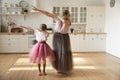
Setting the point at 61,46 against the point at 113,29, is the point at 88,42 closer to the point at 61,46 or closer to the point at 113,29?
the point at 113,29

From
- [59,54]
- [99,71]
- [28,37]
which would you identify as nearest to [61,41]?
[59,54]

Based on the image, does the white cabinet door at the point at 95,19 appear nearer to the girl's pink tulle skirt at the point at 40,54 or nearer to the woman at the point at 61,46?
the woman at the point at 61,46

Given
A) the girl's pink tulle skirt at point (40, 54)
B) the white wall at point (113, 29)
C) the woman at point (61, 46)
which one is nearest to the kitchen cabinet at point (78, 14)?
the white wall at point (113, 29)

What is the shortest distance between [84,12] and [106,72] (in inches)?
Result: 164

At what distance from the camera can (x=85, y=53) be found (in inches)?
342

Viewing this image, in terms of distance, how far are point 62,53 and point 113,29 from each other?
360cm

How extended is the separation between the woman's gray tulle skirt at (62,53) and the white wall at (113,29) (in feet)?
9.89

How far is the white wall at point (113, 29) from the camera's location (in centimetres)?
774

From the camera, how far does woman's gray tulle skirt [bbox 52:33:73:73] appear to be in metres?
5.30

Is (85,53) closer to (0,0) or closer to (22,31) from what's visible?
(22,31)

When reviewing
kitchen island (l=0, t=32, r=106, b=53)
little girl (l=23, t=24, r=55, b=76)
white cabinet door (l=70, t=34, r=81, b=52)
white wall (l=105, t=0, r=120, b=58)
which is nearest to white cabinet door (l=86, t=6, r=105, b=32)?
white wall (l=105, t=0, r=120, b=58)

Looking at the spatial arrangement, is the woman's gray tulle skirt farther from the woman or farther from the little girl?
the little girl

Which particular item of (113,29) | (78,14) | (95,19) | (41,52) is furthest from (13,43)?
(113,29)

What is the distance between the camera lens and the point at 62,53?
209 inches
